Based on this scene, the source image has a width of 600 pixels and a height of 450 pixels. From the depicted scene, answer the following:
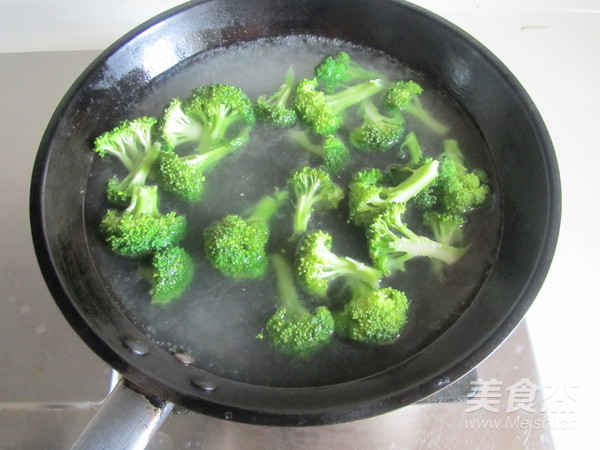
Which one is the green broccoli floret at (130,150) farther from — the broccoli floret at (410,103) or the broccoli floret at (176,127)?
the broccoli floret at (410,103)

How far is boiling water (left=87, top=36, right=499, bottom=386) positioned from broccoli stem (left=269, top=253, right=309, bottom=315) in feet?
0.05

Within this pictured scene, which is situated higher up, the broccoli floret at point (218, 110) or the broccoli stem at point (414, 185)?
the broccoli floret at point (218, 110)

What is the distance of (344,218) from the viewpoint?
1140 mm

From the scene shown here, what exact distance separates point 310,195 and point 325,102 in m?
0.27

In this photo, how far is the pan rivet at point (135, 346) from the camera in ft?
3.14

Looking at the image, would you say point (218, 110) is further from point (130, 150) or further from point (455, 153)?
point (455, 153)

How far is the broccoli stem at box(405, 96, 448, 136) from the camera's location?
4.10 ft

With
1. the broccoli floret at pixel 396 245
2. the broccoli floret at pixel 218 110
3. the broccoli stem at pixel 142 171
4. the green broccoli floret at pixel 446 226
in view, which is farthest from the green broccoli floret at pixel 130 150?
the green broccoli floret at pixel 446 226

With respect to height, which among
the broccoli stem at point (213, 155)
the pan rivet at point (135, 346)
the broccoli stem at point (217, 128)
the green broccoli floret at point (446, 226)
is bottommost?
the pan rivet at point (135, 346)

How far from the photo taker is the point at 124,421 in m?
0.87

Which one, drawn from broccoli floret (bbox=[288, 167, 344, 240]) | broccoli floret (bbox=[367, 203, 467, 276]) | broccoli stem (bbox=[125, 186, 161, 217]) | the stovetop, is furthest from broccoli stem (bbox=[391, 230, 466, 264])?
broccoli stem (bbox=[125, 186, 161, 217])

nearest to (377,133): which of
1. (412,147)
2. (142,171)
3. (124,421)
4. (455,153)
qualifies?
(412,147)

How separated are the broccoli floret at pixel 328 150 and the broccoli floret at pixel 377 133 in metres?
0.04

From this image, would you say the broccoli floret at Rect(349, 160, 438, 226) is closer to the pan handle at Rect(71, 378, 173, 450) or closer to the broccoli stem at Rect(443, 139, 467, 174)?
the broccoli stem at Rect(443, 139, 467, 174)
